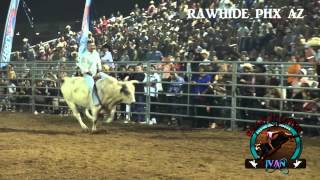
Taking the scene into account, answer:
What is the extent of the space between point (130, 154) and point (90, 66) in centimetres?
340

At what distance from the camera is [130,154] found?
29.9ft

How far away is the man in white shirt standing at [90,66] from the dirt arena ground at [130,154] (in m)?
1.06

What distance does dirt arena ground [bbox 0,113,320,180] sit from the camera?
291 inches

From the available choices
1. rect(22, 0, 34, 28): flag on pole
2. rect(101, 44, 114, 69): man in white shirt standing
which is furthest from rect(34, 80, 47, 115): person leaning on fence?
rect(22, 0, 34, 28): flag on pole

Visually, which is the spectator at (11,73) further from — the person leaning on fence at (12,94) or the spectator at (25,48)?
the spectator at (25,48)

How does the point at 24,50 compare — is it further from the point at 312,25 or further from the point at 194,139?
the point at 194,139

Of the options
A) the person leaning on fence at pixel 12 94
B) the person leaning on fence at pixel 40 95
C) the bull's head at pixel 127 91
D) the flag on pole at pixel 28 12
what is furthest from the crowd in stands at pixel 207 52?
the flag on pole at pixel 28 12

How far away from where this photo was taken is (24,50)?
25562mm

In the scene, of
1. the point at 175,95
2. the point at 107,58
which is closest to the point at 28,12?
the point at 107,58

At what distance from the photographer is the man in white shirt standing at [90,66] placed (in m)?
11.8

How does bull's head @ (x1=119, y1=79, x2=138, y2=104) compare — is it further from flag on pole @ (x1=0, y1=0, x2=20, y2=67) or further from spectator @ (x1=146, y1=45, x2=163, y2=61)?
flag on pole @ (x1=0, y1=0, x2=20, y2=67)

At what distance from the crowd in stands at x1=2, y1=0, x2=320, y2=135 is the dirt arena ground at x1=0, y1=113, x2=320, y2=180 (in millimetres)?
1264

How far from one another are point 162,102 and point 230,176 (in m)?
7.74

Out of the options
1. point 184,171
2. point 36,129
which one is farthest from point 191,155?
point 36,129
